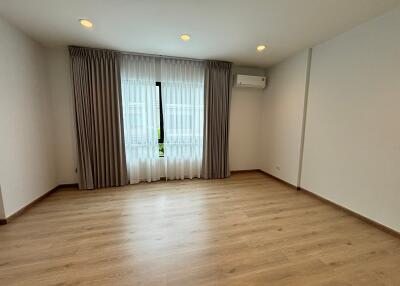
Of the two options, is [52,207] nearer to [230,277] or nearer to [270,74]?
[230,277]

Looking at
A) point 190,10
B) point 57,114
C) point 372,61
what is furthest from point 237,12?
point 57,114

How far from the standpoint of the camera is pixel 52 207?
2600 millimetres

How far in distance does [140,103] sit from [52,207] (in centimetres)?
214

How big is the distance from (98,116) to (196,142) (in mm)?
1914

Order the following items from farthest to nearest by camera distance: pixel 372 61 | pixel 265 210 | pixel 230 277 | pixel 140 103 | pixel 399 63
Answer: pixel 140 103 → pixel 265 210 → pixel 372 61 → pixel 399 63 → pixel 230 277

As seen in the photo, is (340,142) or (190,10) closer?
(190,10)

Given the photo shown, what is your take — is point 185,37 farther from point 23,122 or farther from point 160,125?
point 23,122

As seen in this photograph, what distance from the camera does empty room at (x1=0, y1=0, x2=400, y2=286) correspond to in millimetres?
1655

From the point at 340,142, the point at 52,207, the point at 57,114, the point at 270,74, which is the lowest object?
the point at 52,207

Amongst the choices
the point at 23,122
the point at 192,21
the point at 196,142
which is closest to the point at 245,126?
the point at 196,142

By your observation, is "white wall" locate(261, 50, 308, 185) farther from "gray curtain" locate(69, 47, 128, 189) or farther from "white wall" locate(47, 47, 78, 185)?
"white wall" locate(47, 47, 78, 185)

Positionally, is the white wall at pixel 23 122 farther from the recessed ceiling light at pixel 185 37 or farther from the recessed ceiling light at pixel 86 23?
the recessed ceiling light at pixel 185 37

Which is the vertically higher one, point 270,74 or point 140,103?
point 270,74

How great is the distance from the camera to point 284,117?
3.61 meters
